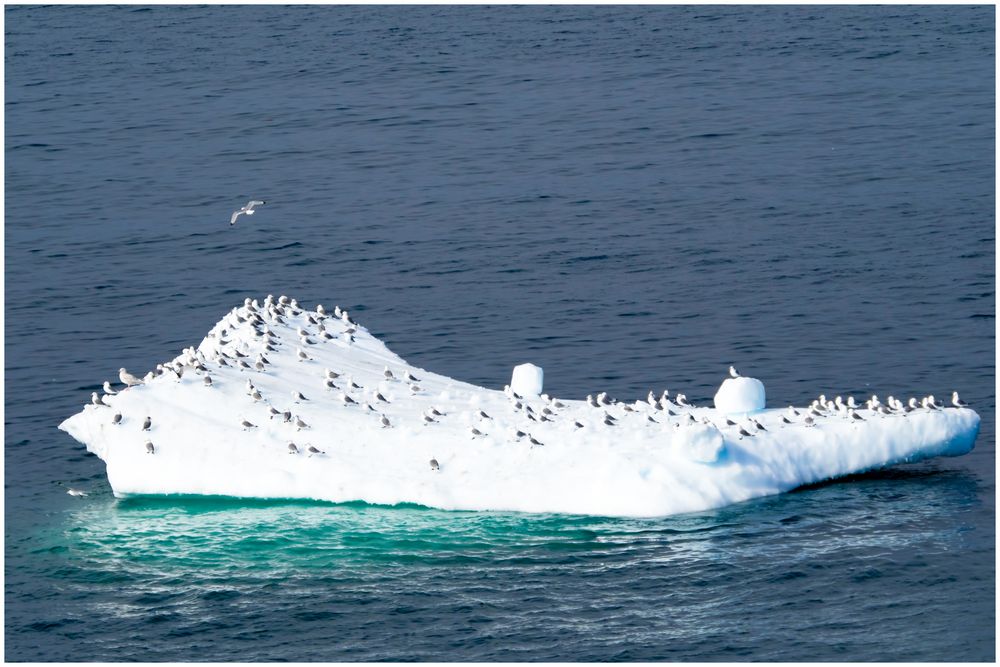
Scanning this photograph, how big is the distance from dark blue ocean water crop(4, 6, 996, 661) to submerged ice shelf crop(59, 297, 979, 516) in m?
0.88

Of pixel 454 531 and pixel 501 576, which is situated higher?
pixel 454 531

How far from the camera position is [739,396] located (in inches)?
2185

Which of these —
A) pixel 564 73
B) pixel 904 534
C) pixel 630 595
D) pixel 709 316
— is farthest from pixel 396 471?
pixel 564 73

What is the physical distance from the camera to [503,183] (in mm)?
95250

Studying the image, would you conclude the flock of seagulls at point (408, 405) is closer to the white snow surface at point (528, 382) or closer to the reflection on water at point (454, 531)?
the white snow surface at point (528, 382)

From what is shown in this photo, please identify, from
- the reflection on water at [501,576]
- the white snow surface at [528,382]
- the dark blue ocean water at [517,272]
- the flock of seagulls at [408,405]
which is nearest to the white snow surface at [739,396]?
the flock of seagulls at [408,405]

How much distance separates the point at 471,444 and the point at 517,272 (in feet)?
95.4

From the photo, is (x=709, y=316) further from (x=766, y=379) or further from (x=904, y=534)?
(x=904, y=534)

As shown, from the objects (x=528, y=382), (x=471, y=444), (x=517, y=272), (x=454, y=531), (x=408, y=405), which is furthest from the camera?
(x=517, y=272)

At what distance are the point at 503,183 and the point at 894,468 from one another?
4361 cm

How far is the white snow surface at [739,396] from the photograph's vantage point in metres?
55.4

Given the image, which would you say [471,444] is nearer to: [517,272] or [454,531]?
[454,531]

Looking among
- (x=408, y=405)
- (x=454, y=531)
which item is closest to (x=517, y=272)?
(x=408, y=405)

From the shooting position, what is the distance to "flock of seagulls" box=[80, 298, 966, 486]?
2147 inches
